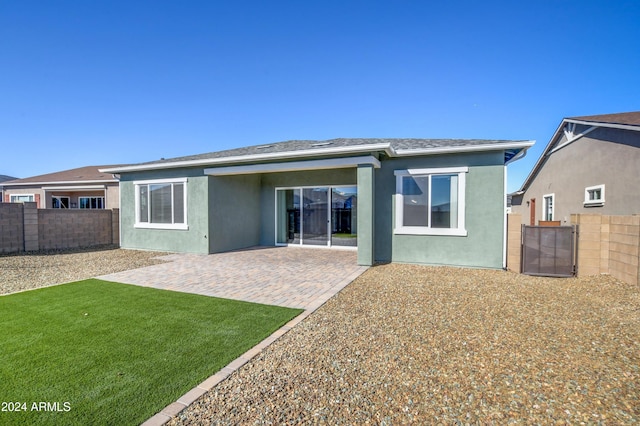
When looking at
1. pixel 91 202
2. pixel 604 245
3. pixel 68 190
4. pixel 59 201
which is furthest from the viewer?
pixel 59 201

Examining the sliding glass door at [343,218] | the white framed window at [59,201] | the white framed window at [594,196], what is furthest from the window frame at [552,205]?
the white framed window at [59,201]

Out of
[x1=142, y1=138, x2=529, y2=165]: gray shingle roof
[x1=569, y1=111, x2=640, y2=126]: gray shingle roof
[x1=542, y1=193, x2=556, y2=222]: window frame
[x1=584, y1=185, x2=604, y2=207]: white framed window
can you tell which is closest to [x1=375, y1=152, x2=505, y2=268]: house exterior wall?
[x1=142, y1=138, x2=529, y2=165]: gray shingle roof

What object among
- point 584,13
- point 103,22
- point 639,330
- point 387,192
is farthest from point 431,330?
point 103,22

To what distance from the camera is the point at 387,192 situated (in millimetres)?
9188

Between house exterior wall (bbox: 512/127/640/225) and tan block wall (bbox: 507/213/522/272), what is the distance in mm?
5337

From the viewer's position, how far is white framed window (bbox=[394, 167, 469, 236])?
8.48m

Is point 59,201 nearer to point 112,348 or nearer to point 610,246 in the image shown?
point 112,348

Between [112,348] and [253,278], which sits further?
[253,278]

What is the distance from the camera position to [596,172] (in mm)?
11609

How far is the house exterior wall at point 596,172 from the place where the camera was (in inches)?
388

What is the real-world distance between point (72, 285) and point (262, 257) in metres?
5.04

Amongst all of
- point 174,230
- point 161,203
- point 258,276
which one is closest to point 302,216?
point 174,230

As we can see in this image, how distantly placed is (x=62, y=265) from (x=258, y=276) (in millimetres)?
6529

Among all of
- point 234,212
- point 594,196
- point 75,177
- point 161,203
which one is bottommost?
point 234,212
